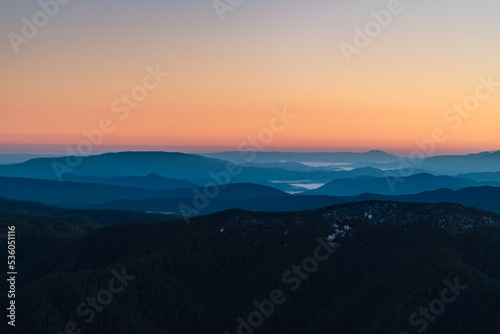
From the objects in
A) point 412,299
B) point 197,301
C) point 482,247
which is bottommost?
point 197,301

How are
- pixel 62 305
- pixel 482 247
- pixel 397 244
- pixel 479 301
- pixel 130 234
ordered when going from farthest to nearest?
1. pixel 130 234
2. pixel 397 244
3. pixel 482 247
4. pixel 62 305
5. pixel 479 301

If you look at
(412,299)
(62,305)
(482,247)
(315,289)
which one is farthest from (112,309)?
(482,247)

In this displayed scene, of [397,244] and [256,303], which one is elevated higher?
[397,244]

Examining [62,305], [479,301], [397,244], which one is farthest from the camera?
[397,244]

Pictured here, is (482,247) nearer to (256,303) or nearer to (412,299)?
(412,299)

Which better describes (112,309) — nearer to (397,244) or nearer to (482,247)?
(397,244)

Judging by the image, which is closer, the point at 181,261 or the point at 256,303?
the point at 256,303
